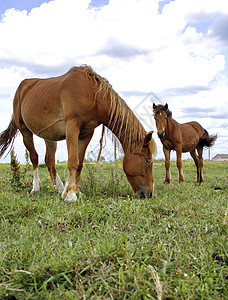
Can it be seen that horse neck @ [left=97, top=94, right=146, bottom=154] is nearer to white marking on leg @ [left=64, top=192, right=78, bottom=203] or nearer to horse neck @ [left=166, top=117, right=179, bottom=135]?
white marking on leg @ [left=64, top=192, right=78, bottom=203]

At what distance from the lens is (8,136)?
6.98 metres

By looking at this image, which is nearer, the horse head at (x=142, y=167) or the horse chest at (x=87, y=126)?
the horse head at (x=142, y=167)

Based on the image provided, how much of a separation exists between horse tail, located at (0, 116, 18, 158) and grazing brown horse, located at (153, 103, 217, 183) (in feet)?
13.3

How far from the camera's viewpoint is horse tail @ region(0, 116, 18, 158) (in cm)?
695

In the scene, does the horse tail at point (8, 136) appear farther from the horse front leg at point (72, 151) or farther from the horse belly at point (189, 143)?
the horse belly at point (189, 143)

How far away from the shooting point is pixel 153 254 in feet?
6.36

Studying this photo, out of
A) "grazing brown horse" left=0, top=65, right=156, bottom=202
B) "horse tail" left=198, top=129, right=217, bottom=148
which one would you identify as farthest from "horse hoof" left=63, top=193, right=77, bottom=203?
"horse tail" left=198, top=129, right=217, bottom=148

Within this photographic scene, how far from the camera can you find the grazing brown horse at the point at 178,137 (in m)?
8.33

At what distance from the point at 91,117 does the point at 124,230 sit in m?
2.46

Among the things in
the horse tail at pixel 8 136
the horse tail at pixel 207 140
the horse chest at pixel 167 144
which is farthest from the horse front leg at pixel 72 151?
the horse tail at pixel 207 140

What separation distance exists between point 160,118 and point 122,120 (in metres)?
3.94

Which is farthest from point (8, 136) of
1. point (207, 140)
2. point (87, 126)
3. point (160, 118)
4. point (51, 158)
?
point (207, 140)

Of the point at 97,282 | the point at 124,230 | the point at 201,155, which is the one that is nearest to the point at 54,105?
the point at 124,230

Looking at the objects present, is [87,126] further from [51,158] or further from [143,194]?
[51,158]
